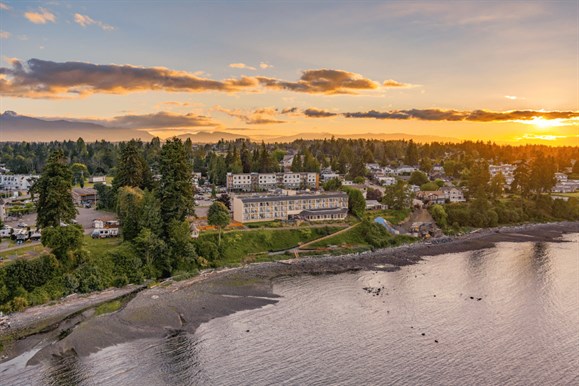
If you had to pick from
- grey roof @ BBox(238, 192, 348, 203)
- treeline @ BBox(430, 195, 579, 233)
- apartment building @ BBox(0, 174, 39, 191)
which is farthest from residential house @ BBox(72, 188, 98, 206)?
treeline @ BBox(430, 195, 579, 233)

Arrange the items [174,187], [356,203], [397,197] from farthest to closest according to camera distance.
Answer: [397,197], [356,203], [174,187]

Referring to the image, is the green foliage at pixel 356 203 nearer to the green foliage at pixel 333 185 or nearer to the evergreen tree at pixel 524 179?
the green foliage at pixel 333 185

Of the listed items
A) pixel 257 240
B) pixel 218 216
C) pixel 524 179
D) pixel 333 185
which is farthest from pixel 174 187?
pixel 524 179

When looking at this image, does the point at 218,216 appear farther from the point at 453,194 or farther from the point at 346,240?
the point at 453,194

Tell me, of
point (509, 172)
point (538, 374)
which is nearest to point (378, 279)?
point (538, 374)

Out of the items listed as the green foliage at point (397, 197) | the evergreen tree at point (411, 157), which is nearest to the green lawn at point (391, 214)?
the green foliage at point (397, 197)

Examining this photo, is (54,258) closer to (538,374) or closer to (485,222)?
(538,374)
